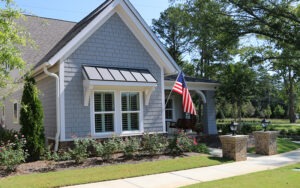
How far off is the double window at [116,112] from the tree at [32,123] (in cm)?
203

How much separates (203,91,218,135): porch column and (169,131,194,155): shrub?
21.5 ft

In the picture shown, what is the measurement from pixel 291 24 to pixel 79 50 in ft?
48.5

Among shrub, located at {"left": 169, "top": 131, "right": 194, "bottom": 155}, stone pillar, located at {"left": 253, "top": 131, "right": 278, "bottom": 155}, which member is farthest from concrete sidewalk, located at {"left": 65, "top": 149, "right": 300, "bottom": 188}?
shrub, located at {"left": 169, "top": 131, "right": 194, "bottom": 155}

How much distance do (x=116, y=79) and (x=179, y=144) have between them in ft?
11.4

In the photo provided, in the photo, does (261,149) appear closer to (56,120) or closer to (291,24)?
(56,120)

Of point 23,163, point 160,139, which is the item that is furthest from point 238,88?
point 23,163

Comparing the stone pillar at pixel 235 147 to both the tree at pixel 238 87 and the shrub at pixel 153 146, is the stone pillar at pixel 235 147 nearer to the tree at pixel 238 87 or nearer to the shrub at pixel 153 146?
the shrub at pixel 153 146

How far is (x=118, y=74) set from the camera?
456 inches

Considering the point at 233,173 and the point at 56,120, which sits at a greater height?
the point at 56,120

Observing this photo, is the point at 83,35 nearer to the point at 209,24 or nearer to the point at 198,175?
the point at 198,175

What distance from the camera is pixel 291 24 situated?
1958cm

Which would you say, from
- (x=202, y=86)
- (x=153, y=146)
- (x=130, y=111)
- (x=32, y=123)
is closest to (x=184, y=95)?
(x=130, y=111)

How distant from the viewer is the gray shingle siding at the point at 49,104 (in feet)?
37.5

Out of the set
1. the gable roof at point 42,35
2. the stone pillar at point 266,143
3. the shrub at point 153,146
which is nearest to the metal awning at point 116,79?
the shrub at point 153,146
